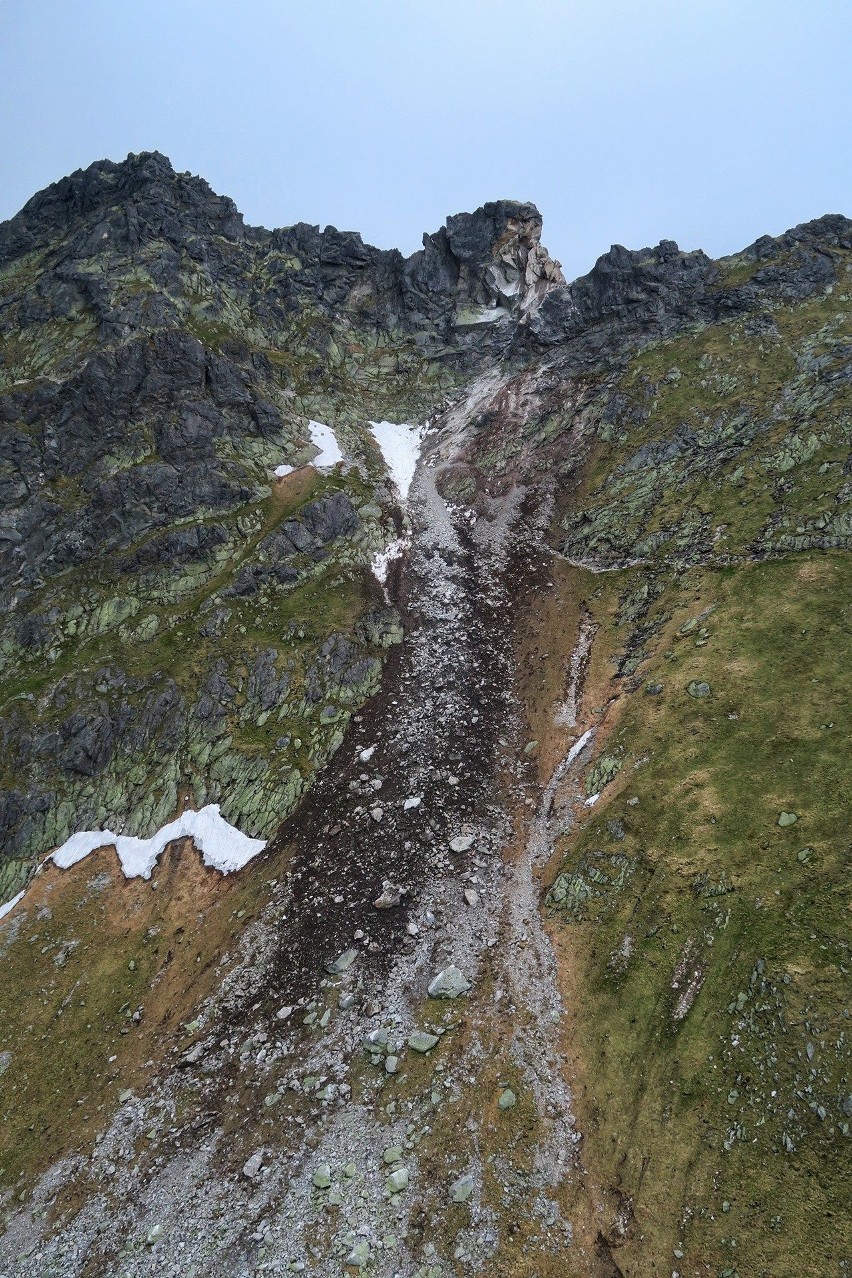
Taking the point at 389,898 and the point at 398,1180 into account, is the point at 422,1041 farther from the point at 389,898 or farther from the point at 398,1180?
the point at 389,898

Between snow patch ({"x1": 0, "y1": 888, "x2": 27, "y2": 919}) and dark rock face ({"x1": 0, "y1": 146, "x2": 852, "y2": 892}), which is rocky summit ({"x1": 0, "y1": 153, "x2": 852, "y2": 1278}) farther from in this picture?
snow patch ({"x1": 0, "y1": 888, "x2": 27, "y2": 919})

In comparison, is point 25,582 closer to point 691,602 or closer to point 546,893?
point 546,893

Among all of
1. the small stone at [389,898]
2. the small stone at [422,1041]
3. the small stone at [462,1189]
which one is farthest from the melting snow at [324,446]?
the small stone at [462,1189]

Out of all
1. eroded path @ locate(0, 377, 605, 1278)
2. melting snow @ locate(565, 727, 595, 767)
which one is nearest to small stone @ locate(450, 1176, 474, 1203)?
eroded path @ locate(0, 377, 605, 1278)

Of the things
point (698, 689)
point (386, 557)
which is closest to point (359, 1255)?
point (698, 689)

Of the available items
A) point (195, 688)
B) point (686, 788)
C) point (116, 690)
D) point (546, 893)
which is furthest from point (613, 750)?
point (116, 690)

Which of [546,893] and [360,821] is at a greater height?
[360,821]
